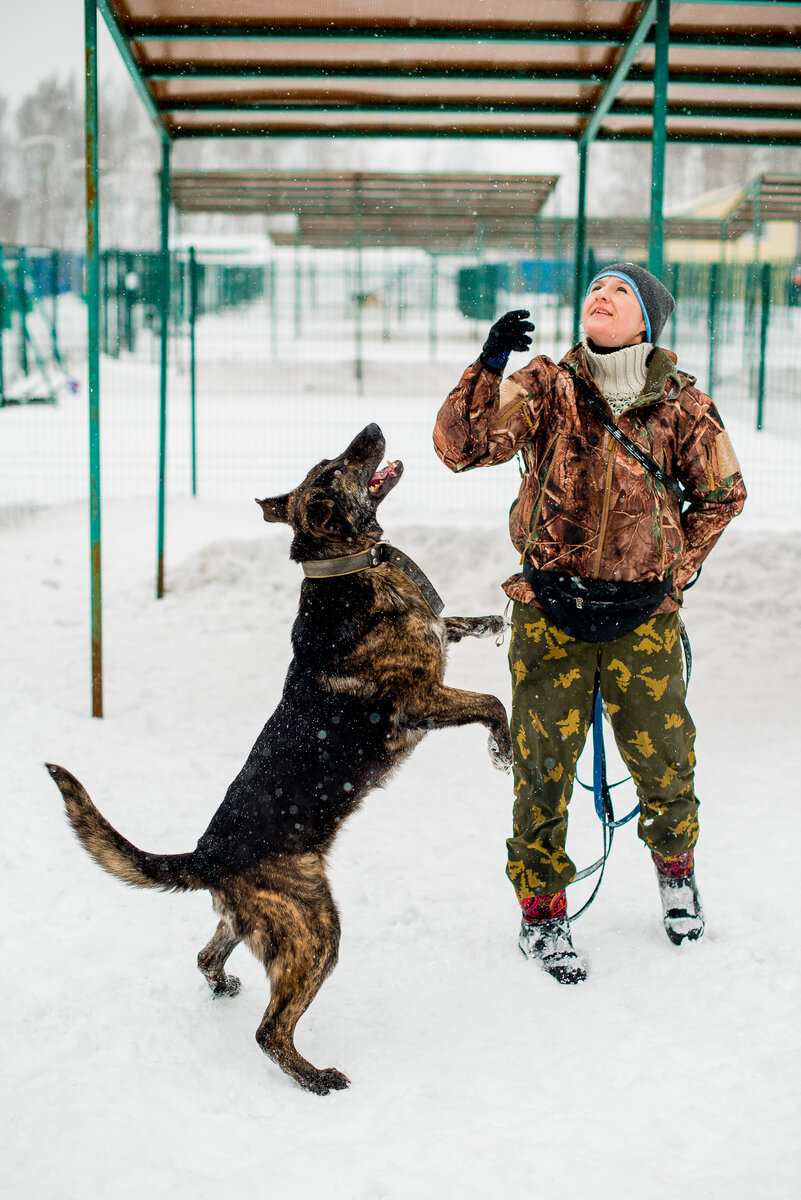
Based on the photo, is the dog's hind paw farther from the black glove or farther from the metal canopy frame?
the metal canopy frame

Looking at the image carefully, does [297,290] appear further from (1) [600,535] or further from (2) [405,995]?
(2) [405,995]

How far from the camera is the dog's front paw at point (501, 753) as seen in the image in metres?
2.86

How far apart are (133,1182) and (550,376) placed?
2.08 meters

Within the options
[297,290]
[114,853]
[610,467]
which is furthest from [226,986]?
[297,290]

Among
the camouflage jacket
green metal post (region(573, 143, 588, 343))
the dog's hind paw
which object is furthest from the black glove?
green metal post (region(573, 143, 588, 343))

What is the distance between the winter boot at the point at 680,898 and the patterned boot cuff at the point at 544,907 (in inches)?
12.5

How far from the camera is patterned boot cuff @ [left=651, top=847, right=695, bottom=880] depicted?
9.45 feet

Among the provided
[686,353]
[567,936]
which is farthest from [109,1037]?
[686,353]

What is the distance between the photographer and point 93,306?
439cm

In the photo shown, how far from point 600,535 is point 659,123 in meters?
2.90

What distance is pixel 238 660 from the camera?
18.8 ft

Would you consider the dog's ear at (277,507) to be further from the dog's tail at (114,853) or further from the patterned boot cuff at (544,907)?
the patterned boot cuff at (544,907)

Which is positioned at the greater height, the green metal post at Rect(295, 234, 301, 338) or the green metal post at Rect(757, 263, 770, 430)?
the green metal post at Rect(295, 234, 301, 338)

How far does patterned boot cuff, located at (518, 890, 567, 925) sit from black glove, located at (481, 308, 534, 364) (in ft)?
5.04
